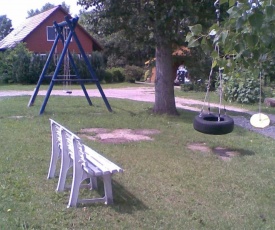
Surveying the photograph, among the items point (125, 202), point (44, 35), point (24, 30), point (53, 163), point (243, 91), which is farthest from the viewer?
point (24, 30)

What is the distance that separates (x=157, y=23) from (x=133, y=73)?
94.9 ft

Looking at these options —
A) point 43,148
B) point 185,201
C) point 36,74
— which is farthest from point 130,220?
point 36,74

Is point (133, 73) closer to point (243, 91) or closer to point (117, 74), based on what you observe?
point (117, 74)

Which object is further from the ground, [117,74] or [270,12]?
[270,12]

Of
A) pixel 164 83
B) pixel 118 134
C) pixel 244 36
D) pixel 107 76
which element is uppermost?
pixel 244 36

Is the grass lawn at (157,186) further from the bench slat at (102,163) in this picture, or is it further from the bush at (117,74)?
the bush at (117,74)

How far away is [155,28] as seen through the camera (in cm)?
1492

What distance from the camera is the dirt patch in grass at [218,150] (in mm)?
9461

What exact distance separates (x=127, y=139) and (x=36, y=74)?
2662 cm

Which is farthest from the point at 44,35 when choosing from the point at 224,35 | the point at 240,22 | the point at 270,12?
the point at 270,12

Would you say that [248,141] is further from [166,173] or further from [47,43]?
[47,43]

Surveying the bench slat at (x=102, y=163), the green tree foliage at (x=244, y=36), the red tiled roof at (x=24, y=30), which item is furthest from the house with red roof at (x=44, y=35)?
the green tree foliage at (x=244, y=36)

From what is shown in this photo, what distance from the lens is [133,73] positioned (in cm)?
4344

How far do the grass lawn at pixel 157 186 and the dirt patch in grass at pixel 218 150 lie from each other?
115 mm
